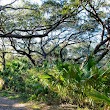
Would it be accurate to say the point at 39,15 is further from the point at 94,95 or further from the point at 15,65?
the point at 94,95

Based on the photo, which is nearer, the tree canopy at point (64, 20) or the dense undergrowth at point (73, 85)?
the dense undergrowth at point (73, 85)

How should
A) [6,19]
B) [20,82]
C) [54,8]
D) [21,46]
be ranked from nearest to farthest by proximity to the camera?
1. [20,82]
2. [54,8]
3. [6,19]
4. [21,46]

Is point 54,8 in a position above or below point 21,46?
above

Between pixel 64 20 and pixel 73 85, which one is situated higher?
pixel 64 20

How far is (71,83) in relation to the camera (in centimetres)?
917

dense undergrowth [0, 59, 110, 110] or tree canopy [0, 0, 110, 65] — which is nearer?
dense undergrowth [0, 59, 110, 110]

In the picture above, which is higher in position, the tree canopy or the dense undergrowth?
the tree canopy

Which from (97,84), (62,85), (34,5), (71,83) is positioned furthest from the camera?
(34,5)

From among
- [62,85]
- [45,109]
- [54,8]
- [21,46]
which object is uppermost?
[54,8]

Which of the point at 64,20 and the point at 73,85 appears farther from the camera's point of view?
the point at 64,20

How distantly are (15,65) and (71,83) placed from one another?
35.6 feet

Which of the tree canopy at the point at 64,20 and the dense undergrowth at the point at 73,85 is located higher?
the tree canopy at the point at 64,20

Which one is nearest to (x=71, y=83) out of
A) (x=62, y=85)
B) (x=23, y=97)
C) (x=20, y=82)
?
(x=62, y=85)

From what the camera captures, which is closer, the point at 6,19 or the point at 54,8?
the point at 54,8
